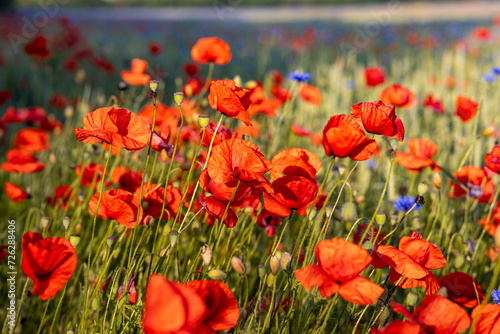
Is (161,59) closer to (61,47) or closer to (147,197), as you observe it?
(61,47)

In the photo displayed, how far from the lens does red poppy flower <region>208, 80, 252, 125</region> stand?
2.86ft

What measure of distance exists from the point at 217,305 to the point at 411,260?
38cm

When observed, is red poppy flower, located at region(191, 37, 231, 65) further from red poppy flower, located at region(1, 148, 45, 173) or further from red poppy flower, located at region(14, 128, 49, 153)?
red poppy flower, located at region(14, 128, 49, 153)

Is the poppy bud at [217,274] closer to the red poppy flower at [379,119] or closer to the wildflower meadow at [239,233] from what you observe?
the wildflower meadow at [239,233]

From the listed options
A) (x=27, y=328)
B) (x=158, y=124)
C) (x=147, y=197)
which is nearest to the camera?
(x=147, y=197)

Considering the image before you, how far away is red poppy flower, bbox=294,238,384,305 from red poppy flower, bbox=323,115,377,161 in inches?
8.7

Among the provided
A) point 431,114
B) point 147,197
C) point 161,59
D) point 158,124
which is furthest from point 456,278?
point 161,59

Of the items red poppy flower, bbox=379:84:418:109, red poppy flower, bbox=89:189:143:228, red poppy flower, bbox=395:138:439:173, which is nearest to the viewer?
red poppy flower, bbox=89:189:143:228

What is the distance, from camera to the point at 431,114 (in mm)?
2896

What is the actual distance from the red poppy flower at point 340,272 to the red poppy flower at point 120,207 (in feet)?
1.34

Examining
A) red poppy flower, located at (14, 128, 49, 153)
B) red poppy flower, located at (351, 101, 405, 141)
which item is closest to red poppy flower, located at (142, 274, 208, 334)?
red poppy flower, located at (351, 101, 405, 141)

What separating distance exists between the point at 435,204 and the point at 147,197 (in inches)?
39.1

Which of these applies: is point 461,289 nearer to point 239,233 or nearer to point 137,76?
point 239,233

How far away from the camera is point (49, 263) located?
83 cm
